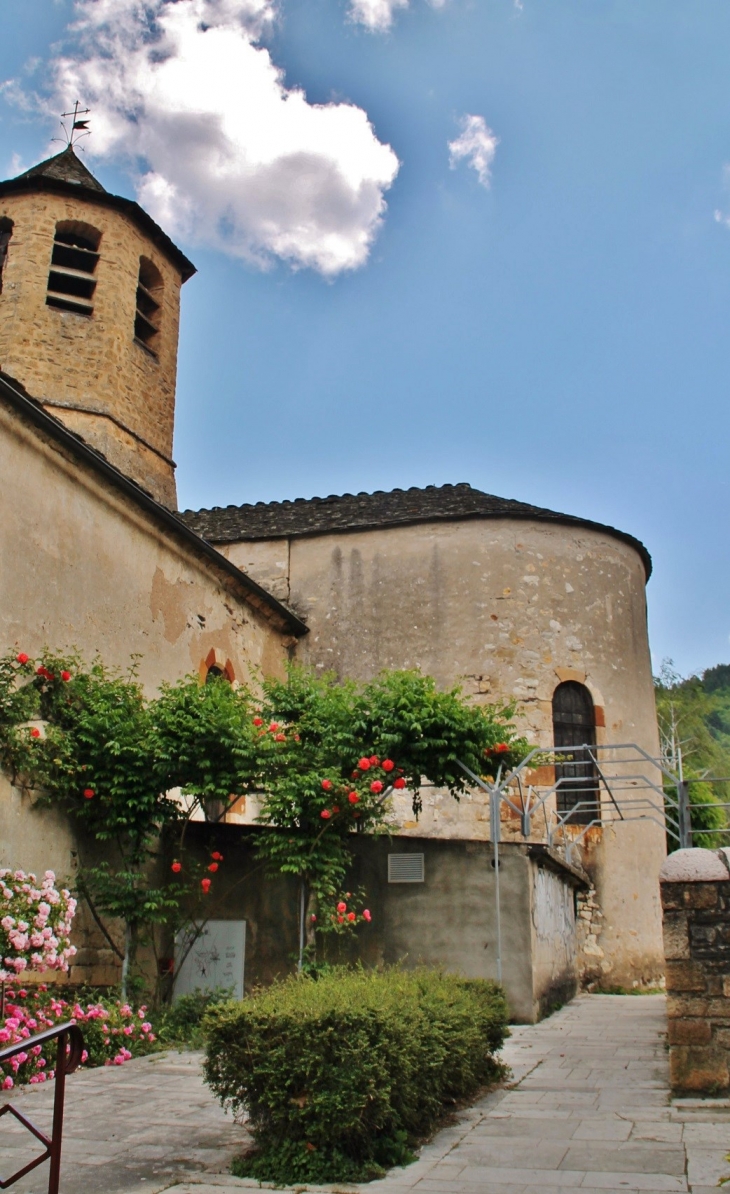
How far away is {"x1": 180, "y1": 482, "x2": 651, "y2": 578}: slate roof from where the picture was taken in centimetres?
1839

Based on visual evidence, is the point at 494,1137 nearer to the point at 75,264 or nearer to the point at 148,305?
the point at 75,264

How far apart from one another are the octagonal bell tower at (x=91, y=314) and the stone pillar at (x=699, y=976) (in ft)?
40.7

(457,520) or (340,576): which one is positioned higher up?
(457,520)

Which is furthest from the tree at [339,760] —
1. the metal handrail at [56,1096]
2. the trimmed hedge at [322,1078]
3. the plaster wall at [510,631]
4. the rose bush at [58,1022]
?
the metal handrail at [56,1096]

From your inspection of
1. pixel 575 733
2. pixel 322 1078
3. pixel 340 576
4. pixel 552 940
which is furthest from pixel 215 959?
pixel 340 576

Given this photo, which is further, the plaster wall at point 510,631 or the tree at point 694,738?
the tree at point 694,738

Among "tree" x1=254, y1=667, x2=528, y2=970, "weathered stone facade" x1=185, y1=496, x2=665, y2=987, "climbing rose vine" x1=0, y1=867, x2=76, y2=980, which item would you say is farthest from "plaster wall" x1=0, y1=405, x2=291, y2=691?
"weathered stone facade" x1=185, y1=496, x2=665, y2=987

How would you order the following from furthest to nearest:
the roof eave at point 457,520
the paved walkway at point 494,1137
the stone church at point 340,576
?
the roof eave at point 457,520, the stone church at point 340,576, the paved walkway at point 494,1137

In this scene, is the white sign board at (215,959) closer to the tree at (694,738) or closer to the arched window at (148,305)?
the arched window at (148,305)

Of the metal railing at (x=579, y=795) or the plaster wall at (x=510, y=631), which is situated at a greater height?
the plaster wall at (x=510, y=631)

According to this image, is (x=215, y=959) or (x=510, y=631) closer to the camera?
(x=215, y=959)

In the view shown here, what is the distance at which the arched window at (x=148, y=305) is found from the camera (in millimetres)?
18469

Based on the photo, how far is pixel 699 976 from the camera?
21.0 ft

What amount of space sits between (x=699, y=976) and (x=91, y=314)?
14.9 meters
